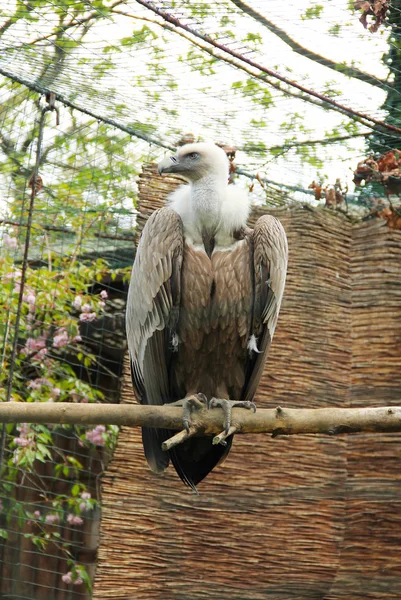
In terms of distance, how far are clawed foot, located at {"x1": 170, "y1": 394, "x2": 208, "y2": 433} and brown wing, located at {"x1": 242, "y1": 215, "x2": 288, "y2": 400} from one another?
383 millimetres

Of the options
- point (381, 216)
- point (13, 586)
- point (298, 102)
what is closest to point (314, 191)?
point (381, 216)

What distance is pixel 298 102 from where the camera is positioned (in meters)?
4.77

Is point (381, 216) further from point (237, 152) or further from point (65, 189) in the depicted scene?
point (65, 189)

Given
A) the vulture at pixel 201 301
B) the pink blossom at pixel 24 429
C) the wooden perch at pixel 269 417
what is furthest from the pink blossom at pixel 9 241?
the wooden perch at pixel 269 417

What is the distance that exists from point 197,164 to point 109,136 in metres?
1.73

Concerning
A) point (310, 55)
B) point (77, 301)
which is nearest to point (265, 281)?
point (310, 55)

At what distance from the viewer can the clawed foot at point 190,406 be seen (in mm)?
3252

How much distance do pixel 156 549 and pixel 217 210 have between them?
207cm

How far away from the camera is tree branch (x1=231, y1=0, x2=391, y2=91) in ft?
13.4

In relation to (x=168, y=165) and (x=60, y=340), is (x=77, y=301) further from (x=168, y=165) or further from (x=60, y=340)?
(x=168, y=165)

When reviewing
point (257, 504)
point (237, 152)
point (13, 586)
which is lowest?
point (13, 586)

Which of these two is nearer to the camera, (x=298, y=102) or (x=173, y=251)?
(x=173, y=251)

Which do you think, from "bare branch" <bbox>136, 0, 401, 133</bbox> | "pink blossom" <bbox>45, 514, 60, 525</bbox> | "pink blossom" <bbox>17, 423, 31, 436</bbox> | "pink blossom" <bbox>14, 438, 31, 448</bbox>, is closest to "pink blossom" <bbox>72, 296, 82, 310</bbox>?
"pink blossom" <bbox>17, 423, 31, 436</bbox>

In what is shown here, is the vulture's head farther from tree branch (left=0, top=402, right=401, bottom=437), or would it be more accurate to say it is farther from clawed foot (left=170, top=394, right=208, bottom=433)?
tree branch (left=0, top=402, right=401, bottom=437)
